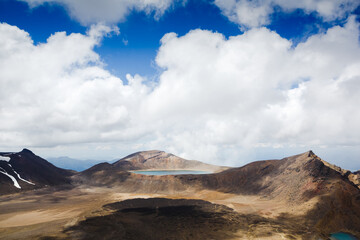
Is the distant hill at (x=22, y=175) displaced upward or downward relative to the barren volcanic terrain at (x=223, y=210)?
upward

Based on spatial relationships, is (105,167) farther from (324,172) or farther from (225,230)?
(324,172)

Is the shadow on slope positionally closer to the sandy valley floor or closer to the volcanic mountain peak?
the sandy valley floor

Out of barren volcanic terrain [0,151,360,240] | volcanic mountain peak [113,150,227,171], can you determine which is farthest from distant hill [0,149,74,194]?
volcanic mountain peak [113,150,227,171]

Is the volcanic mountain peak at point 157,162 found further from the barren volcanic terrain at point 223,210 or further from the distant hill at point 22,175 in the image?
the barren volcanic terrain at point 223,210

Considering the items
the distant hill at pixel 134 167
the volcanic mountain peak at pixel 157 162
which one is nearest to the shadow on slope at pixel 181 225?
the distant hill at pixel 134 167

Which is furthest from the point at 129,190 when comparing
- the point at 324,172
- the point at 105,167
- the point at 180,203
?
the point at 324,172

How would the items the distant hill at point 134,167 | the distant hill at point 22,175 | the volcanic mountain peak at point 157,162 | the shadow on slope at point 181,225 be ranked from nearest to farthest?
1. the shadow on slope at point 181,225
2. the distant hill at point 22,175
3. the distant hill at point 134,167
4. the volcanic mountain peak at point 157,162

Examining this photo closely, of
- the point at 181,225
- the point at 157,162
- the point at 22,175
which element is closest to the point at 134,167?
the point at 157,162
